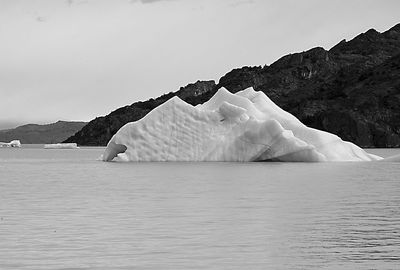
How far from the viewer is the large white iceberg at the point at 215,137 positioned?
159ft

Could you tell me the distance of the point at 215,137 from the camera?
49.4 metres

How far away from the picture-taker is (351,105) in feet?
577

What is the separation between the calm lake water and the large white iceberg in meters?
15.1

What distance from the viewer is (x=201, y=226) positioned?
57.3 ft

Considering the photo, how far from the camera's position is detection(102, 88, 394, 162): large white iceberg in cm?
4841

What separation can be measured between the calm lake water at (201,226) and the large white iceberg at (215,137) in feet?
49.4

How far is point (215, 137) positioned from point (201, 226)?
105 ft

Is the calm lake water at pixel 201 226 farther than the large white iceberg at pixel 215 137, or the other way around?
the large white iceberg at pixel 215 137

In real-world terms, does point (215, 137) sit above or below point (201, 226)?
above

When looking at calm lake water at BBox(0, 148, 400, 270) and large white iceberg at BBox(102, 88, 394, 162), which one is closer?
calm lake water at BBox(0, 148, 400, 270)

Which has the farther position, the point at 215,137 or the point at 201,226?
the point at 215,137

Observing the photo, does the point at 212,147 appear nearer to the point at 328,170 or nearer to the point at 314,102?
the point at 328,170

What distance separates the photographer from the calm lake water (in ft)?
42.3

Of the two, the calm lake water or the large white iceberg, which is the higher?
the large white iceberg
